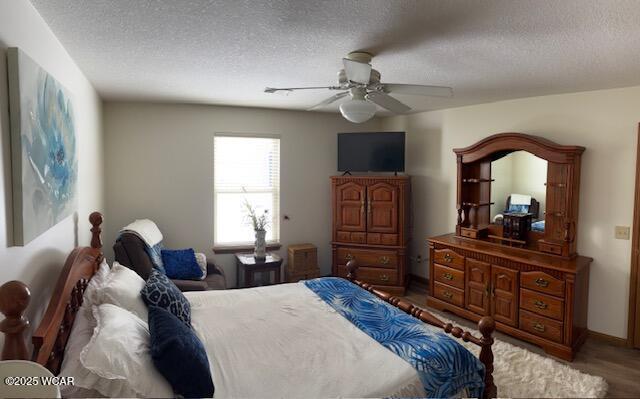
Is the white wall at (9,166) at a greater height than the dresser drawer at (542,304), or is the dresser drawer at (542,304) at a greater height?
the white wall at (9,166)

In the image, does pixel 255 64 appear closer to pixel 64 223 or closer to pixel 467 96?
pixel 64 223

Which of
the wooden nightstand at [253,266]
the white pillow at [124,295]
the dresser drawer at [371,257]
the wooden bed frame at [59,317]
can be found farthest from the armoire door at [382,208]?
the white pillow at [124,295]

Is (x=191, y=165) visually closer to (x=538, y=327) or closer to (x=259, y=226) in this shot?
(x=259, y=226)

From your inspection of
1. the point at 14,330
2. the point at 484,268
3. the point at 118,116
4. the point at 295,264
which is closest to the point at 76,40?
the point at 14,330

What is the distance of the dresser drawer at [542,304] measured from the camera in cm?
318

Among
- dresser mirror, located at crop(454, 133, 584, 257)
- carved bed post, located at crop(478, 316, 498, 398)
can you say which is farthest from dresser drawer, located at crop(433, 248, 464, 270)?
carved bed post, located at crop(478, 316, 498, 398)

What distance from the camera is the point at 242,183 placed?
4793 millimetres

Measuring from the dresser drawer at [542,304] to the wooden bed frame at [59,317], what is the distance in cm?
144

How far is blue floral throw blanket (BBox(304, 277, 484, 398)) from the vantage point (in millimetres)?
1826

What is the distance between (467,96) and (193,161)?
10.1 feet

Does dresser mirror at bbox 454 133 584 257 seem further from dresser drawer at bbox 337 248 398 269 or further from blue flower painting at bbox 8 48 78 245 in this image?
blue flower painting at bbox 8 48 78 245

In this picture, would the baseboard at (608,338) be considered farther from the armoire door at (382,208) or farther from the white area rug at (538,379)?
the armoire door at (382,208)

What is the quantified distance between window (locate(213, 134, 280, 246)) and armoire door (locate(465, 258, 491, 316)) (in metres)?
2.38

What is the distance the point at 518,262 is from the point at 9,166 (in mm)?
3554
